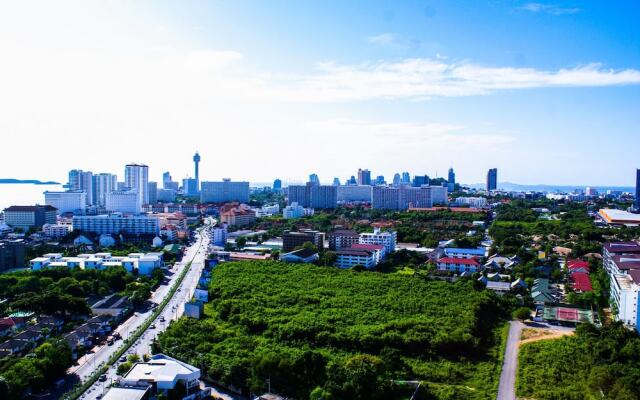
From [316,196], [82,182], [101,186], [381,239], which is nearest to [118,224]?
[381,239]

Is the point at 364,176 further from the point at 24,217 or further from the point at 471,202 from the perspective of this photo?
the point at 24,217

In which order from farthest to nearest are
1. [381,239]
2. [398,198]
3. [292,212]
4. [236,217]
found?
[398,198] → [292,212] → [236,217] → [381,239]

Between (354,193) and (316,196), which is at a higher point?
(354,193)

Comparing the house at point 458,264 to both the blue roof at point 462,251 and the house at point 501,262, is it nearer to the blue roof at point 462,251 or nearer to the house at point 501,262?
the house at point 501,262

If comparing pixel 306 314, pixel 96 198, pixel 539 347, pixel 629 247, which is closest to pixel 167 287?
pixel 306 314

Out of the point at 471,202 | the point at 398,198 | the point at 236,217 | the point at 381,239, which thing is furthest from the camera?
the point at 471,202

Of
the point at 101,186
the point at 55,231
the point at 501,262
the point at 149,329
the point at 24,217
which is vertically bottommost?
the point at 149,329

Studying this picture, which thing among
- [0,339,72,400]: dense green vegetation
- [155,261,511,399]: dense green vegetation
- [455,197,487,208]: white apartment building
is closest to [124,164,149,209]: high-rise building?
[455,197,487,208]: white apartment building
